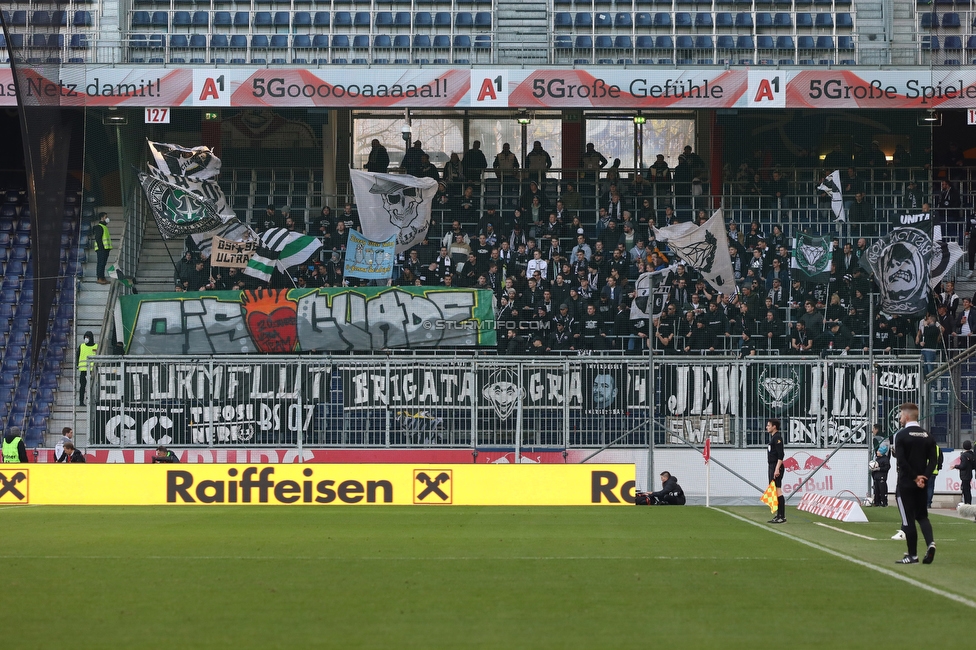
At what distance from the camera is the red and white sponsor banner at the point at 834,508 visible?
61.6ft

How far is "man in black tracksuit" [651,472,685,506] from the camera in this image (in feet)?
76.3

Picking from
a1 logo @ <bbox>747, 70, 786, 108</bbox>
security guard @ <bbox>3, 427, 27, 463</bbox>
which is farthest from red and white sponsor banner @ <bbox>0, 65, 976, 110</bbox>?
security guard @ <bbox>3, 427, 27, 463</bbox>

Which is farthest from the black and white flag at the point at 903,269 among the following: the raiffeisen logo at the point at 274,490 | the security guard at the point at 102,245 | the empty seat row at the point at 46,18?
the empty seat row at the point at 46,18

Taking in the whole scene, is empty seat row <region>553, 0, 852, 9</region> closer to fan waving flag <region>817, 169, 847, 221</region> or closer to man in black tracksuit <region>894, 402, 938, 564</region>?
fan waving flag <region>817, 169, 847, 221</region>

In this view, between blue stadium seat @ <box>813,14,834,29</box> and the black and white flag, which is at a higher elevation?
blue stadium seat @ <box>813,14,834,29</box>

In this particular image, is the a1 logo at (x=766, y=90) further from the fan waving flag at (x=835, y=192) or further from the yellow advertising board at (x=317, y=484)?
the yellow advertising board at (x=317, y=484)

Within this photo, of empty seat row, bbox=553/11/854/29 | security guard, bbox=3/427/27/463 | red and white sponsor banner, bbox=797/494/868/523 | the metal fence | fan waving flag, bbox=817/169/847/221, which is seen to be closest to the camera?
red and white sponsor banner, bbox=797/494/868/523

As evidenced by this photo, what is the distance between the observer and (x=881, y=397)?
83.3 feet

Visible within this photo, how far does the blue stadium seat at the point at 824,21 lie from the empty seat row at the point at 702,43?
45 cm

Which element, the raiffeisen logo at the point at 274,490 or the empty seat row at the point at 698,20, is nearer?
the raiffeisen logo at the point at 274,490

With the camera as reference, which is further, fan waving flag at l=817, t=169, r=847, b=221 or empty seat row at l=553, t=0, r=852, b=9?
empty seat row at l=553, t=0, r=852, b=9

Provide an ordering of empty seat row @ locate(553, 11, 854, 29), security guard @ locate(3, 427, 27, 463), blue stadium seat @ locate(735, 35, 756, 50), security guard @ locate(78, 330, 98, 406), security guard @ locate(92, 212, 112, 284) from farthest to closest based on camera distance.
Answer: empty seat row @ locate(553, 11, 854, 29)
blue stadium seat @ locate(735, 35, 756, 50)
security guard @ locate(92, 212, 112, 284)
security guard @ locate(78, 330, 98, 406)
security guard @ locate(3, 427, 27, 463)

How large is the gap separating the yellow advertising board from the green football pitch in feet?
12.7

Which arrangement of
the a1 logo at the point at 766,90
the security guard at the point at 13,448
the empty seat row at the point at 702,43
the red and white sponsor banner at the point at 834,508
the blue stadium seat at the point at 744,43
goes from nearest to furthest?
the red and white sponsor banner at the point at 834,508, the security guard at the point at 13,448, the a1 logo at the point at 766,90, the empty seat row at the point at 702,43, the blue stadium seat at the point at 744,43
